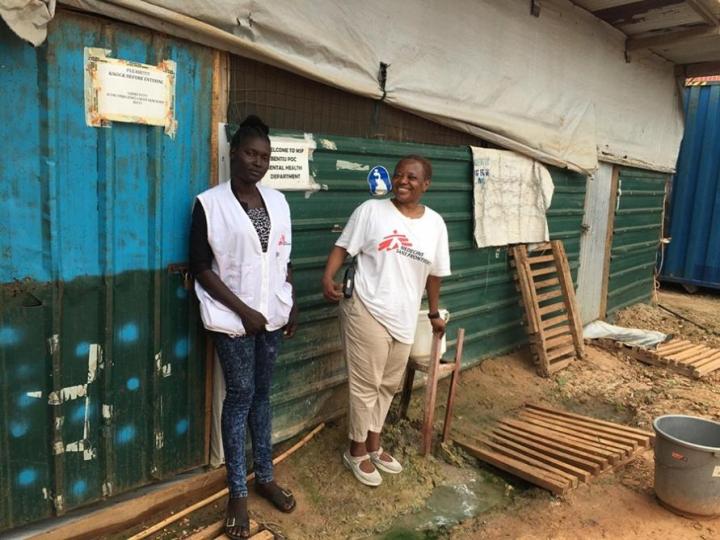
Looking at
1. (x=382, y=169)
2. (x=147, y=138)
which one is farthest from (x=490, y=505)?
(x=147, y=138)

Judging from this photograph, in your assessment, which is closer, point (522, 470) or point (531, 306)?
point (522, 470)

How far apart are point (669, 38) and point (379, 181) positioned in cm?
430

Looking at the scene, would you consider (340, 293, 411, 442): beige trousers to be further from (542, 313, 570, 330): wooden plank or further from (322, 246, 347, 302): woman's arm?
(542, 313, 570, 330): wooden plank

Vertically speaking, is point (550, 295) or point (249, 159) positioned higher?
point (249, 159)

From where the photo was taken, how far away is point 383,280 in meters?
3.14

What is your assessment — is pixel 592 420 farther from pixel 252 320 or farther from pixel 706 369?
pixel 252 320

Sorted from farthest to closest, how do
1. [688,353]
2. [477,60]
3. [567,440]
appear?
[688,353] → [477,60] → [567,440]

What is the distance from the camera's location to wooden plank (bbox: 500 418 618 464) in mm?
3739

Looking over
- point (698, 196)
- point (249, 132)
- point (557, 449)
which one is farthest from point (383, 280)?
point (698, 196)

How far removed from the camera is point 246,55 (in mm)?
2930

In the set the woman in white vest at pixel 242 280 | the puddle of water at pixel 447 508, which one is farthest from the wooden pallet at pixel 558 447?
the woman in white vest at pixel 242 280

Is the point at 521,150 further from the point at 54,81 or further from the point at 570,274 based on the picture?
the point at 54,81

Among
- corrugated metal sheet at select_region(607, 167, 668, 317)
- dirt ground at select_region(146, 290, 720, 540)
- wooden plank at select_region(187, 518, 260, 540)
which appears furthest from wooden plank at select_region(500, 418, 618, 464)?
corrugated metal sheet at select_region(607, 167, 668, 317)

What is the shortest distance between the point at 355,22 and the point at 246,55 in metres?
0.86
